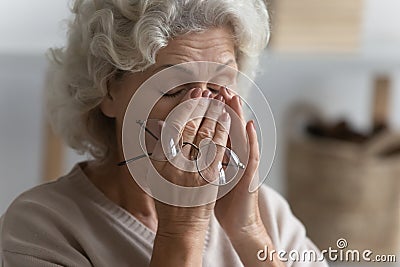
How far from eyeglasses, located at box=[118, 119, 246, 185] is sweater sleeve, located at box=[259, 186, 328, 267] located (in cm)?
20

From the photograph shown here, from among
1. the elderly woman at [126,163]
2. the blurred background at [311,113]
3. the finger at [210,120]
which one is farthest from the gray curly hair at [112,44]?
the blurred background at [311,113]

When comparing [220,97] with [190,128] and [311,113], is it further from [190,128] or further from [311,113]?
[311,113]

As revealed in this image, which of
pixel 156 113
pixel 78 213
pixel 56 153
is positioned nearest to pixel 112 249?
pixel 78 213

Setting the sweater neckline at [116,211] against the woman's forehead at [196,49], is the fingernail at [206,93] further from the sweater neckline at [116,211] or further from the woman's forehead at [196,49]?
the sweater neckline at [116,211]

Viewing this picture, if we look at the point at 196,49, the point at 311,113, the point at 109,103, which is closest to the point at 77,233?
the point at 109,103

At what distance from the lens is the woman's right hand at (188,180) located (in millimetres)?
983

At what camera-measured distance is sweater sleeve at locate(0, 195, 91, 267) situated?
3.46 feet

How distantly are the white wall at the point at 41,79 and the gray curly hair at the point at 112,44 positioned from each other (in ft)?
2.52

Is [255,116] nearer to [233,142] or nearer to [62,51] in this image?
[233,142]

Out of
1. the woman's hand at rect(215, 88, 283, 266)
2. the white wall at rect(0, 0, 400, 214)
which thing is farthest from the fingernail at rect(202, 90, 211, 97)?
the white wall at rect(0, 0, 400, 214)

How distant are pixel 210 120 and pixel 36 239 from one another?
29 cm

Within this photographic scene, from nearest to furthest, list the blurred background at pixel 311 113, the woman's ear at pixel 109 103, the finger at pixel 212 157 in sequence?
the finger at pixel 212 157 → the woman's ear at pixel 109 103 → the blurred background at pixel 311 113

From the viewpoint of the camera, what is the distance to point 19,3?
2.14 m

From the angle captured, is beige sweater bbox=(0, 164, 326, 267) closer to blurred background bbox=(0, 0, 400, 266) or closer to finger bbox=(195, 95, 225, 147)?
finger bbox=(195, 95, 225, 147)
